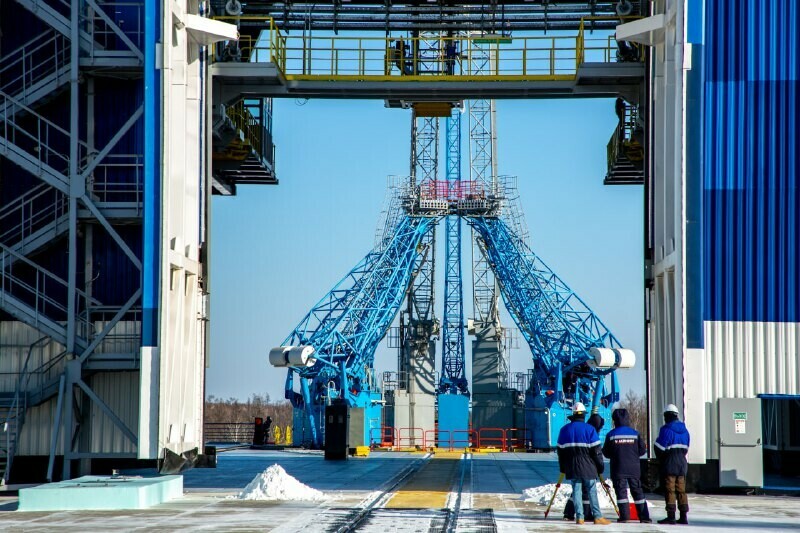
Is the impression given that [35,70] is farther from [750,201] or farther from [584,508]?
[584,508]

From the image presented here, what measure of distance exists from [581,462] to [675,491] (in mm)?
1492

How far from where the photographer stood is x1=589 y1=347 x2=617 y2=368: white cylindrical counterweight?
45594 mm

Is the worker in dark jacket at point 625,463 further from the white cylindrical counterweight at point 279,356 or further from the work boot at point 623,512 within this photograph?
the white cylindrical counterweight at point 279,356

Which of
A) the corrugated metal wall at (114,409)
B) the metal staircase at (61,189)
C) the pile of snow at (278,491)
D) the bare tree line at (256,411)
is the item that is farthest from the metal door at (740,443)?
the bare tree line at (256,411)

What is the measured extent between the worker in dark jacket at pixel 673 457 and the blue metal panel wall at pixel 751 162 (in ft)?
16.3

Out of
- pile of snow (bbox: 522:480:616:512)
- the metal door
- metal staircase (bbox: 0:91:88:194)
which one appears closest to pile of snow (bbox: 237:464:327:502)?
pile of snow (bbox: 522:480:616:512)

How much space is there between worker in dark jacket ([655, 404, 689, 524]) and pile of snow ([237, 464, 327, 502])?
628cm

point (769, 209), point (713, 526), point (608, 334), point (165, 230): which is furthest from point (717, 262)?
point (608, 334)

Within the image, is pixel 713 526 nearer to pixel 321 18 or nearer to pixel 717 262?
pixel 717 262

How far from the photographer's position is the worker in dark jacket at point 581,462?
1719 cm

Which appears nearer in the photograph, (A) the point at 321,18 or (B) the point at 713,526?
(B) the point at 713,526

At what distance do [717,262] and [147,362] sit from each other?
11.4 meters

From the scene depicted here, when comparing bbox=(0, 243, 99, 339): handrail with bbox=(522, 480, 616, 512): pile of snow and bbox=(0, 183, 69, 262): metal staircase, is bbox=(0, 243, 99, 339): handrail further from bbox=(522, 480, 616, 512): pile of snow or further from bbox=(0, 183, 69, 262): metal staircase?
bbox=(522, 480, 616, 512): pile of snow

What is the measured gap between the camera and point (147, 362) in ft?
77.5
